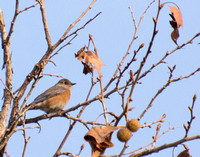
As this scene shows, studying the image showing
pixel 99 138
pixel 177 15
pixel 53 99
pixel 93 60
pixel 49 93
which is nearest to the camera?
pixel 99 138

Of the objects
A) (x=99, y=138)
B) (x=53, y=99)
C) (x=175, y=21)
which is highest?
(x=53, y=99)

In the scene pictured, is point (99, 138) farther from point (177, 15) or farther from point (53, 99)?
point (53, 99)

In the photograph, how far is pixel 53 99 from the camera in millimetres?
7234

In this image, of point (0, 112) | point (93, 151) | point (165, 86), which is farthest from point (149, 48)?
point (0, 112)

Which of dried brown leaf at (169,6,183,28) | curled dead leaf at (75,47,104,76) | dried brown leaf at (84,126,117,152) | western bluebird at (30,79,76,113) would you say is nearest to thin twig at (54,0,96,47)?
curled dead leaf at (75,47,104,76)

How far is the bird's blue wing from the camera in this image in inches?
281

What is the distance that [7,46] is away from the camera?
4156 mm

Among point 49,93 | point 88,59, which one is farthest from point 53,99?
point 88,59

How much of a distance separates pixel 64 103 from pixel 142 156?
17.1ft

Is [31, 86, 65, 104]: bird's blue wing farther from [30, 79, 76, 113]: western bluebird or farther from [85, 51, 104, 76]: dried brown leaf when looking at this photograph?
[85, 51, 104, 76]: dried brown leaf

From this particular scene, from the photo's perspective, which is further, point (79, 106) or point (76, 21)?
point (76, 21)

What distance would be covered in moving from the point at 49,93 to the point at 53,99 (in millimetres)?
269

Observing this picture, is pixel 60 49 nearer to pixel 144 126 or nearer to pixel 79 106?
pixel 79 106

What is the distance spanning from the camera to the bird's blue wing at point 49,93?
7.13m
